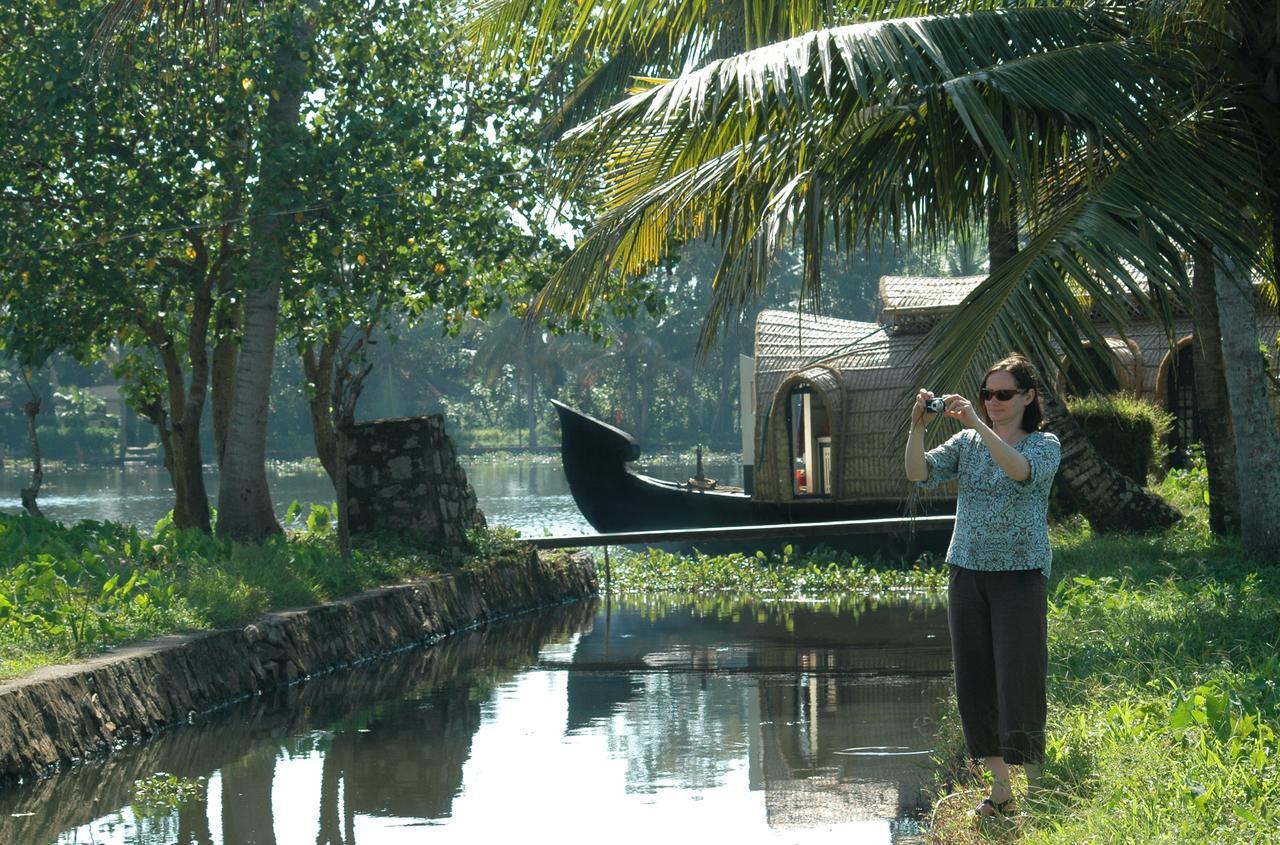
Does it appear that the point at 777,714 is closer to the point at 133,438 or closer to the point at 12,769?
the point at 12,769

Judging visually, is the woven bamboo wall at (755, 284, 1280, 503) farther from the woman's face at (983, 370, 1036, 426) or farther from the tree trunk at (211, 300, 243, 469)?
the woman's face at (983, 370, 1036, 426)

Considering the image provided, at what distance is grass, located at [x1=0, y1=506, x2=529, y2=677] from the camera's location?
356 inches

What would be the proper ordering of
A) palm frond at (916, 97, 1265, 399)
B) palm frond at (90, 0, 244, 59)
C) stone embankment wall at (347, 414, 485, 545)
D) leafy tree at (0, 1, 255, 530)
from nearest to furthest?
palm frond at (916, 97, 1265, 399) < palm frond at (90, 0, 244, 59) < leafy tree at (0, 1, 255, 530) < stone embankment wall at (347, 414, 485, 545)

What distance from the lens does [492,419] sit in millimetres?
72500

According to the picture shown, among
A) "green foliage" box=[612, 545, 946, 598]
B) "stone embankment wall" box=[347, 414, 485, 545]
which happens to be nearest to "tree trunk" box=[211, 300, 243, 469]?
"stone embankment wall" box=[347, 414, 485, 545]

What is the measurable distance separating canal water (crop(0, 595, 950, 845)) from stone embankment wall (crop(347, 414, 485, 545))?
1.75 meters

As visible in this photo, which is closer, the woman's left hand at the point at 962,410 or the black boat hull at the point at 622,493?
the woman's left hand at the point at 962,410

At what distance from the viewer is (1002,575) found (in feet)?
17.7

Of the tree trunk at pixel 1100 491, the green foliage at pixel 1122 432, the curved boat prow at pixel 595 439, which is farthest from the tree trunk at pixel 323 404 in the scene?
the green foliage at pixel 1122 432

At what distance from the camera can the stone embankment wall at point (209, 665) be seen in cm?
789

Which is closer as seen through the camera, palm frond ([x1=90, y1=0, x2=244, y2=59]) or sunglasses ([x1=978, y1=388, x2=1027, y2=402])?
sunglasses ([x1=978, y1=388, x2=1027, y2=402])

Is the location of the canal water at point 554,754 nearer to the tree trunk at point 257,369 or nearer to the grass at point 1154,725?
the grass at point 1154,725

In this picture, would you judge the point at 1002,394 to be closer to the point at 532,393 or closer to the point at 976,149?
the point at 976,149

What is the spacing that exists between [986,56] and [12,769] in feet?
19.5
